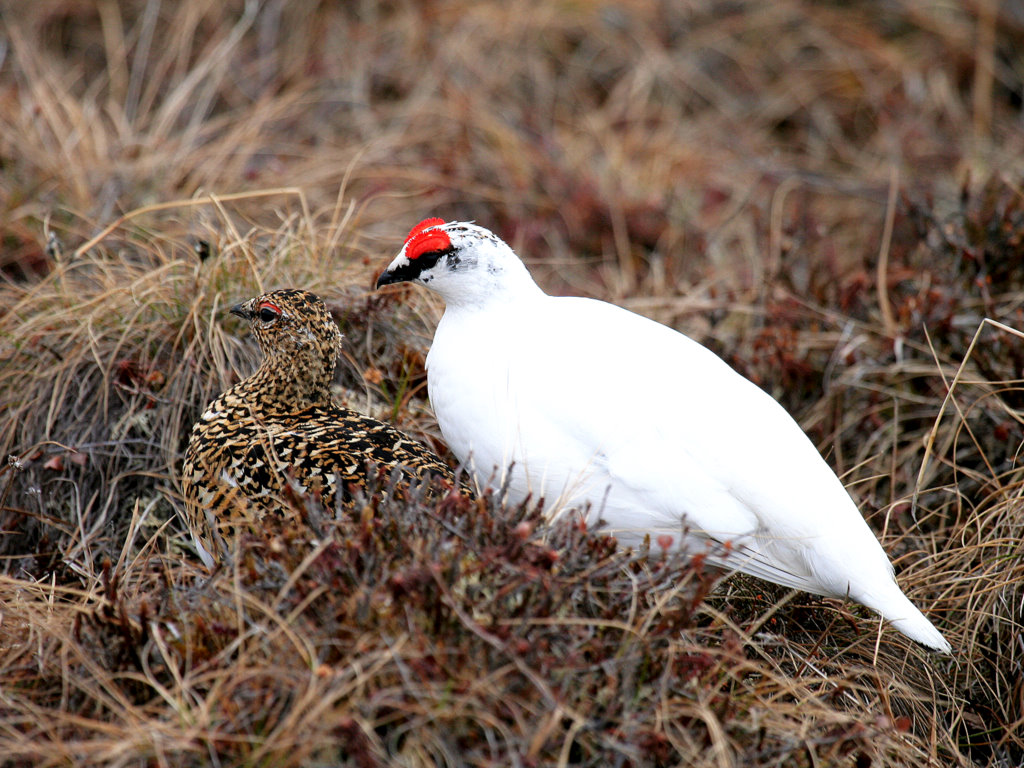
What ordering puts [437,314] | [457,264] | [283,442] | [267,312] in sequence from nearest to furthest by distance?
[283,442]
[457,264]
[267,312]
[437,314]

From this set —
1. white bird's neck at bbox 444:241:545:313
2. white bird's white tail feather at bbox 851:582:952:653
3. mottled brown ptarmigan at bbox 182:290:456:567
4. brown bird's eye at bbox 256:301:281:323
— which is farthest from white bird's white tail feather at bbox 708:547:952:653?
brown bird's eye at bbox 256:301:281:323

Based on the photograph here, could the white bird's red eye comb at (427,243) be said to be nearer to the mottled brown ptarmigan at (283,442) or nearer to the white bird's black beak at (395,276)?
the white bird's black beak at (395,276)

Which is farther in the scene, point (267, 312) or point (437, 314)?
point (437, 314)

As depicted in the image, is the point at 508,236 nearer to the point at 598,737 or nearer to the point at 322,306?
the point at 322,306

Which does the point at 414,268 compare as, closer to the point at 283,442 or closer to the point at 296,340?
the point at 296,340

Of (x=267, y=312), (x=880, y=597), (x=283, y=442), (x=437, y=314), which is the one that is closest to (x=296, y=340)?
(x=267, y=312)

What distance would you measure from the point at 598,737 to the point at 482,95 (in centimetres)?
465

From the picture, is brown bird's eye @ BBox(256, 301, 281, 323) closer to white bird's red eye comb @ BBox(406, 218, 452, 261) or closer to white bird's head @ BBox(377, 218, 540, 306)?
white bird's head @ BBox(377, 218, 540, 306)

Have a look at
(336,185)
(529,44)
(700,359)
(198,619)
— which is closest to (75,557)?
(198,619)

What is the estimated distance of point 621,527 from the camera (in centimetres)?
273

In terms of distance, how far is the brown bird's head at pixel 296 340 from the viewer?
296 cm

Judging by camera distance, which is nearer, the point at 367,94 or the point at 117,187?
the point at 117,187

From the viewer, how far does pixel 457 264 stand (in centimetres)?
291

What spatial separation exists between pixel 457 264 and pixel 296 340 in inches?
20.4
